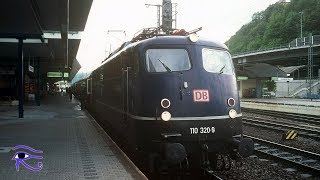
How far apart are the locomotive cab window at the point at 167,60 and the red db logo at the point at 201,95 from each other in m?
0.54

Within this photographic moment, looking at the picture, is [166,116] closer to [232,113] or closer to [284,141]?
[232,113]

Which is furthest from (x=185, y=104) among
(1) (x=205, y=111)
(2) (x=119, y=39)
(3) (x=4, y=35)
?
(2) (x=119, y=39)

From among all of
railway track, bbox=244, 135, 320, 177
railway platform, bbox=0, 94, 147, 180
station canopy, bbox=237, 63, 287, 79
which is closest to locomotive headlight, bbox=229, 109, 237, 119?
railway platform, bbox=0, 94, 147, 180

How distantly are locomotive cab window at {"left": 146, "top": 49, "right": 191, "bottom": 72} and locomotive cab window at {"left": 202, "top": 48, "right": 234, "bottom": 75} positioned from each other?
41cm

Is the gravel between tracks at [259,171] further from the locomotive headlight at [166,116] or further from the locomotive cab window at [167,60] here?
the locomotive cab window at [167,60]

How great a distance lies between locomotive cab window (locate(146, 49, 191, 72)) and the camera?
26.7ft

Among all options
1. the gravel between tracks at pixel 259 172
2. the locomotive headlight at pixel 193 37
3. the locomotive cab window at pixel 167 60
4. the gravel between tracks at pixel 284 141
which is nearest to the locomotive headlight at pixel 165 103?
the locomotive cab window at pixel 167 60

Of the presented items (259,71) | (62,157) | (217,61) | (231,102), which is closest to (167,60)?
(217,61)

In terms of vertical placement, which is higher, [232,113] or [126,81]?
[126,81]

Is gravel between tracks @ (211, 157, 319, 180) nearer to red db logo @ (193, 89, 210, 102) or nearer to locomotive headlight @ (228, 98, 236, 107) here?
locomotive headlight @ (228, 98, 236, 107)

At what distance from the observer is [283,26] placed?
83.1 meters

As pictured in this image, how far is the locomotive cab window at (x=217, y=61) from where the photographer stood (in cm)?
839

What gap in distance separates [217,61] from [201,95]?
1.00 m

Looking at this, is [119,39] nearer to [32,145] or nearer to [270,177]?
[32,145]
